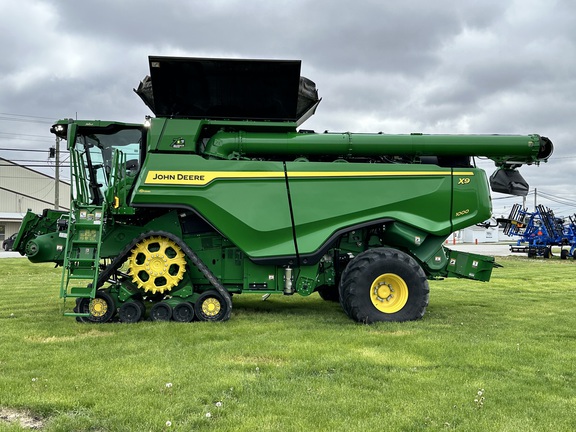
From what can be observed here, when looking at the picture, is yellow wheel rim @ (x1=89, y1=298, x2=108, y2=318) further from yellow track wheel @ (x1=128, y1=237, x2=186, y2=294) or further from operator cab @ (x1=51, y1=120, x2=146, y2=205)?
operator cab @ (x1=51, y1=120, x2=146, y2=205)

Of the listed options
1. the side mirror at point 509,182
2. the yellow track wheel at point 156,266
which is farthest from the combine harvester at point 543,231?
the yellow track wheel at point 156,266

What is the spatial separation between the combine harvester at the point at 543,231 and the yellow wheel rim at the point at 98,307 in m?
26.2

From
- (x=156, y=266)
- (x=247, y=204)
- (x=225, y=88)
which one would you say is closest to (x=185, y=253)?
(x=156, y=266)

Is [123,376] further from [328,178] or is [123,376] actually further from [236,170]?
[328,178]

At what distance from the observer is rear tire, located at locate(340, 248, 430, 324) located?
748 cm

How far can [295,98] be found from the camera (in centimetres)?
783

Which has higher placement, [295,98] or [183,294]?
[295,98]

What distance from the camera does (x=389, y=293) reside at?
7711mm

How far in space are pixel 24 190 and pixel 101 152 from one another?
5222cm

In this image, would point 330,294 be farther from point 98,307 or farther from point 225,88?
point 225,88

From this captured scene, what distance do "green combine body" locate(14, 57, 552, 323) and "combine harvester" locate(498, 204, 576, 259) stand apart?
A: 22.9 meters

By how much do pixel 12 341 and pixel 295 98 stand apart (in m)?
5.39

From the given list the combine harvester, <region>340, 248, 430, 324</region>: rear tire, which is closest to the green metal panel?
<region>340, 248, 430, 324</region>: rear tire

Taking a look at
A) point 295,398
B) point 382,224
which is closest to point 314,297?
point 382,224
